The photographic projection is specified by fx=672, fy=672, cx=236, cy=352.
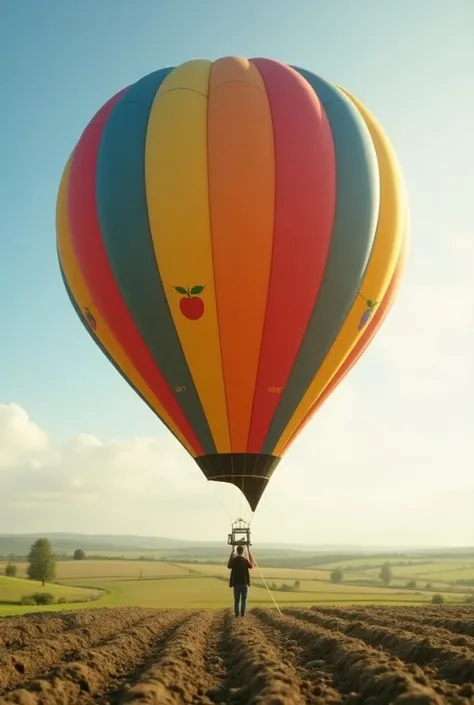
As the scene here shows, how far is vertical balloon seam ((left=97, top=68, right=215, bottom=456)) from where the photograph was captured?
1806cm

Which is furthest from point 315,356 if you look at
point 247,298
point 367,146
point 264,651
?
point 264,651

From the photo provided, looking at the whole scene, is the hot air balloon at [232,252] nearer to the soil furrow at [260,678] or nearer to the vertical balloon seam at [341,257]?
the vertical balloon seam at [341,257]

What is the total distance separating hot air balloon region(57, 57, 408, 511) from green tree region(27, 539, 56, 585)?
55.5m

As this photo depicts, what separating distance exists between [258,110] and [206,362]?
7.26 metres

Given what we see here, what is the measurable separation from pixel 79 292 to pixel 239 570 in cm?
924

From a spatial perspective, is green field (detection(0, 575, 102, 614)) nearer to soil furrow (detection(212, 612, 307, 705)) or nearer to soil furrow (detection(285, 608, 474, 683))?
soil furrow (detection(285, 608, 474, 683))

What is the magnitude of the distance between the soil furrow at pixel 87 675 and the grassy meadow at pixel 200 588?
8.90 meters

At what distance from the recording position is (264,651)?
381 inches

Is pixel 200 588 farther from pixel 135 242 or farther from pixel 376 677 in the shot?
pixel 376 677

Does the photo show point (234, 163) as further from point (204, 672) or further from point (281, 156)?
point (204, 672)

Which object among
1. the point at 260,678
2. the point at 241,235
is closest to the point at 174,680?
the point at 260,678

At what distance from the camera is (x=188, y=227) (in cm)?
1777

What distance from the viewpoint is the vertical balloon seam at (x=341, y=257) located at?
60.3 ft

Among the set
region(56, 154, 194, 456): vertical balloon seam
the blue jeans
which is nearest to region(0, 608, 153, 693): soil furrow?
the blue jeans
